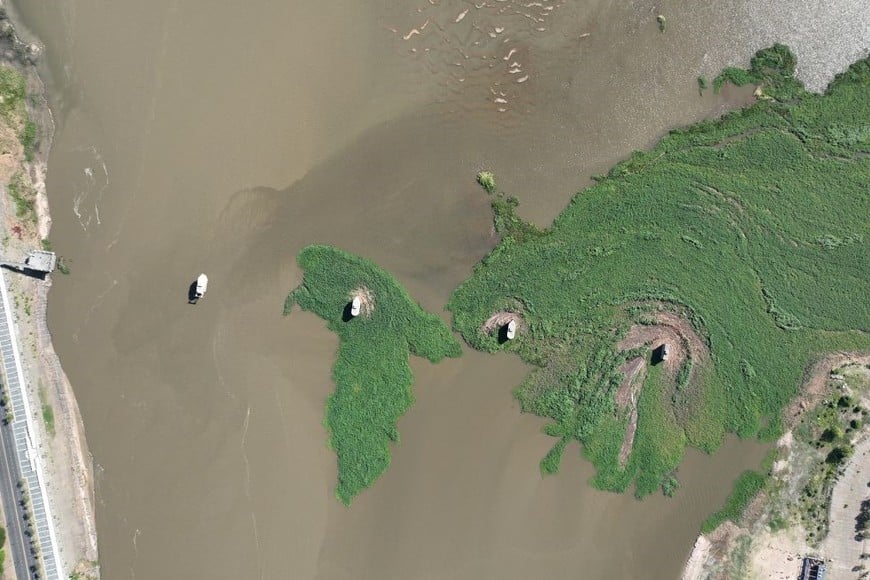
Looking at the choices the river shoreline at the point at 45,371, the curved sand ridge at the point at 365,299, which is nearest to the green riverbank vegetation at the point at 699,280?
the curved sand ridge at the point at 365,299

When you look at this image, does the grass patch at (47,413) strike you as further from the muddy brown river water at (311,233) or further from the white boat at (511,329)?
the white boat at (511,329)

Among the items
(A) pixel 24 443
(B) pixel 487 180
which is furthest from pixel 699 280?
(A) pixel 24 443

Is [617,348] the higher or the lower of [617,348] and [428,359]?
the higher

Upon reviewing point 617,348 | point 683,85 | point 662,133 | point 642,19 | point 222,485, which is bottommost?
point 222,485

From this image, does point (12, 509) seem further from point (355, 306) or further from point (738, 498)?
point (738, 498)

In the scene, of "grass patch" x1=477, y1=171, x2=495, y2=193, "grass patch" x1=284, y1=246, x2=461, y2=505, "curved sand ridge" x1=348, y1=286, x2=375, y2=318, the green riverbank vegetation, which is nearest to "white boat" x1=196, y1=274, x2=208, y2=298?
"grass patch" x1=284, y1=246, x2=461, y2=505

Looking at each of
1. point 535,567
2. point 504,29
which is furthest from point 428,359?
point 504,29

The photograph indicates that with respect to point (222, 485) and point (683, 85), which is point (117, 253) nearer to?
point (222, 485)
